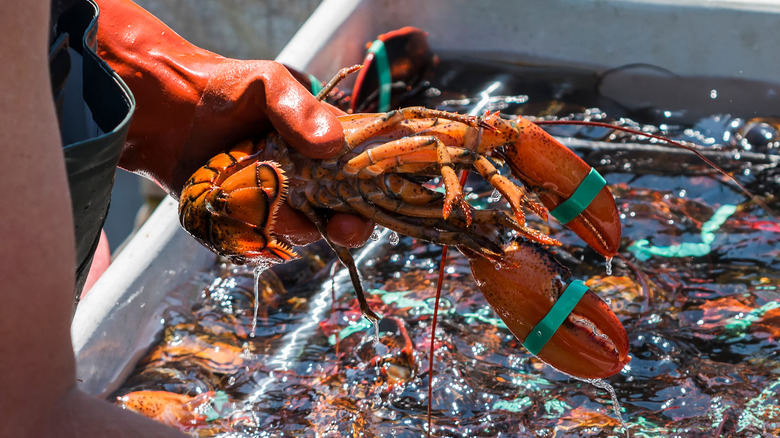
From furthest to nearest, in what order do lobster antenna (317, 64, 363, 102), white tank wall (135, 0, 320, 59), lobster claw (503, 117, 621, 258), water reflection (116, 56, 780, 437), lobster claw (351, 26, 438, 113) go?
white tank wall (135, 0, 320, 59) < lobster claw (351, 26, 438, 113) < water reflection (116, 56, 780, 437) < lobster antenna (317, 64, 363, 102) < lobster claw (503, 117, 621, 258)

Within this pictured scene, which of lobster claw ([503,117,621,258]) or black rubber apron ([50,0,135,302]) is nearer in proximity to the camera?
black rubber apron ([50,0,135,302])

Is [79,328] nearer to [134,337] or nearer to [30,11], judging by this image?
[134,337]

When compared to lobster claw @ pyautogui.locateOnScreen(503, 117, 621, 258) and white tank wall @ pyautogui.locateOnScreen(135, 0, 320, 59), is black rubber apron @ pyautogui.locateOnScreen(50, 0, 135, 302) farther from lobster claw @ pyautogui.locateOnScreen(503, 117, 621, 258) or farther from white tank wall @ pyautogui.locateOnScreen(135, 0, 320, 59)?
white tank wall @ pyautogui.locateOnScreen(135, 0, 320, 59)

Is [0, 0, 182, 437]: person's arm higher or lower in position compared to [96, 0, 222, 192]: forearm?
higher

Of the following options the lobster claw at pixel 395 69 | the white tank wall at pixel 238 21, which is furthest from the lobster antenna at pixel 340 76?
the white tank wall at pixel 238 21

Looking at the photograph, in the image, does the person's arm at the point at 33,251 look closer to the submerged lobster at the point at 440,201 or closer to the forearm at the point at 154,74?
the submerged lobster at the point at 440,201

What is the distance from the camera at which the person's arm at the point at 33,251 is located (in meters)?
0.73

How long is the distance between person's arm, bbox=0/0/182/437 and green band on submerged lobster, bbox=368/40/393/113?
2607mm

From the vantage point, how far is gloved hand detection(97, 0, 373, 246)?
1.64 metres

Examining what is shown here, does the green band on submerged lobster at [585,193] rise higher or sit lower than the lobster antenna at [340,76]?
higher

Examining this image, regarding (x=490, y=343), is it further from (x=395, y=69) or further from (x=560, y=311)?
(x=395, y=69)

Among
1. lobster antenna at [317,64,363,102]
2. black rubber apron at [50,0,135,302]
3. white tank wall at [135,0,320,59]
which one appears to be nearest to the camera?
black rubber apron at [50,0,135,302]

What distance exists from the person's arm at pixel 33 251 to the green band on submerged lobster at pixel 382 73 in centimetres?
261

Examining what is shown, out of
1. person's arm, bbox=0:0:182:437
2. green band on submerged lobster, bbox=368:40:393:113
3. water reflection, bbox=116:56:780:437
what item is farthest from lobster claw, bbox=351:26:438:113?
person's arm, bbox=0:0:182:437
